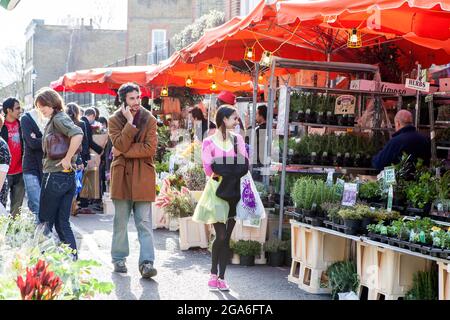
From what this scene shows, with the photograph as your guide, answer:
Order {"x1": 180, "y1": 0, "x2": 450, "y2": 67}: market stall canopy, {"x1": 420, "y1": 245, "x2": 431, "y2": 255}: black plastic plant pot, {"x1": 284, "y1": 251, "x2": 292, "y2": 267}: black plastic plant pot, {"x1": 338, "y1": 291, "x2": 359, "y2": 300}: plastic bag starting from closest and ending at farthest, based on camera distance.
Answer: {"x1": 420, "y1": 245, "x2": 431, "y2": 255}: black plastic plant pot
{"x1": 338, "y1": 291, "x2": 359, "y2": 300}: plastic bag
{"x1": 180, "y1": 0, "x2": 450, "y2": 67}: market stall canopy
{"x1": 284, "y1": 251, "x2": 292, "y2": 267}: black plastic plant pot

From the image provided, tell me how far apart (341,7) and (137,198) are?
277cm

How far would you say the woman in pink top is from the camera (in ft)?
24.1

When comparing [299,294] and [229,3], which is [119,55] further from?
[299,294]

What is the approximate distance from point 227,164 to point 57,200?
68.5 inches

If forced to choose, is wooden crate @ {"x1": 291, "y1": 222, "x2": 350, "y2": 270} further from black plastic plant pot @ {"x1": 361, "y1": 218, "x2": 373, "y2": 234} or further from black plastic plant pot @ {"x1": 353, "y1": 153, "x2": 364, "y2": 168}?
black plastic plant pot @ {"x1": 353, "y1": 153, "x2": 364, "y2": 168}

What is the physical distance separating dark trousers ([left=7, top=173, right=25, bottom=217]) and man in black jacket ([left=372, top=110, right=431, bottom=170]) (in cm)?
451

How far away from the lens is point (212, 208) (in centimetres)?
731

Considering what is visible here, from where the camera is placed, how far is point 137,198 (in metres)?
7.60

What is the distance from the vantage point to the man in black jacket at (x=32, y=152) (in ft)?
29.3

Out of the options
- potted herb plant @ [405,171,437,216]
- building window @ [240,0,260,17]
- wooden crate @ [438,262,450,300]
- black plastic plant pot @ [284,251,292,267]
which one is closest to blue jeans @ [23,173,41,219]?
black plastic plant pot @ [284,251,292,267]

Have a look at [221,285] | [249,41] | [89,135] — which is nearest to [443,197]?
[221,285]

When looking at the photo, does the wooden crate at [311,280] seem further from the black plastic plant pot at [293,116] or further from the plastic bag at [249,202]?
the black plastic plant pot at [293,116]

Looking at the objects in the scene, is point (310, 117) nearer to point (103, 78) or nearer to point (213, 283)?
point (213, 283)
